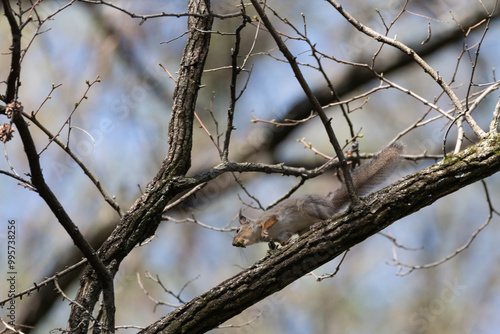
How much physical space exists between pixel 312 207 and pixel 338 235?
39.1 inches

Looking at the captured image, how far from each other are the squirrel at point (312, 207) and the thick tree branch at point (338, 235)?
3.01 feet

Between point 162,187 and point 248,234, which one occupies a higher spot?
point 248,234

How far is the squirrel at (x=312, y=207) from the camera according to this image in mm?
3457

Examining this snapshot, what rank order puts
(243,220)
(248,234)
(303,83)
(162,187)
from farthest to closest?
(243,220), (248,234), (162,187), (303,83)

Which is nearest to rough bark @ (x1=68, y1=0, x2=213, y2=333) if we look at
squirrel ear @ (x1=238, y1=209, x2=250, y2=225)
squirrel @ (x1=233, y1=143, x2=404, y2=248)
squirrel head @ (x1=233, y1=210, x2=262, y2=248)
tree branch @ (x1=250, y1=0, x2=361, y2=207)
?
tree branch @ (x1=250, y1=0, x2=361, y2=207)

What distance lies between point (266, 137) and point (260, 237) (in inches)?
125

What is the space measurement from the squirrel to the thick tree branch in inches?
36.1

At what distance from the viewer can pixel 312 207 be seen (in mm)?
3416

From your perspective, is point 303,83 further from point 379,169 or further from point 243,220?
point 243,220

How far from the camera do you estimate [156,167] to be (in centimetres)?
724

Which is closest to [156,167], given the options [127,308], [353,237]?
[127,308]

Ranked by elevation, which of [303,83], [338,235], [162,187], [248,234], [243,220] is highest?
[243,220]

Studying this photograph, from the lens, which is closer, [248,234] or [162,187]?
[162,187]

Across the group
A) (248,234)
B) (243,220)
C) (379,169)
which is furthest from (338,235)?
(243,220)
